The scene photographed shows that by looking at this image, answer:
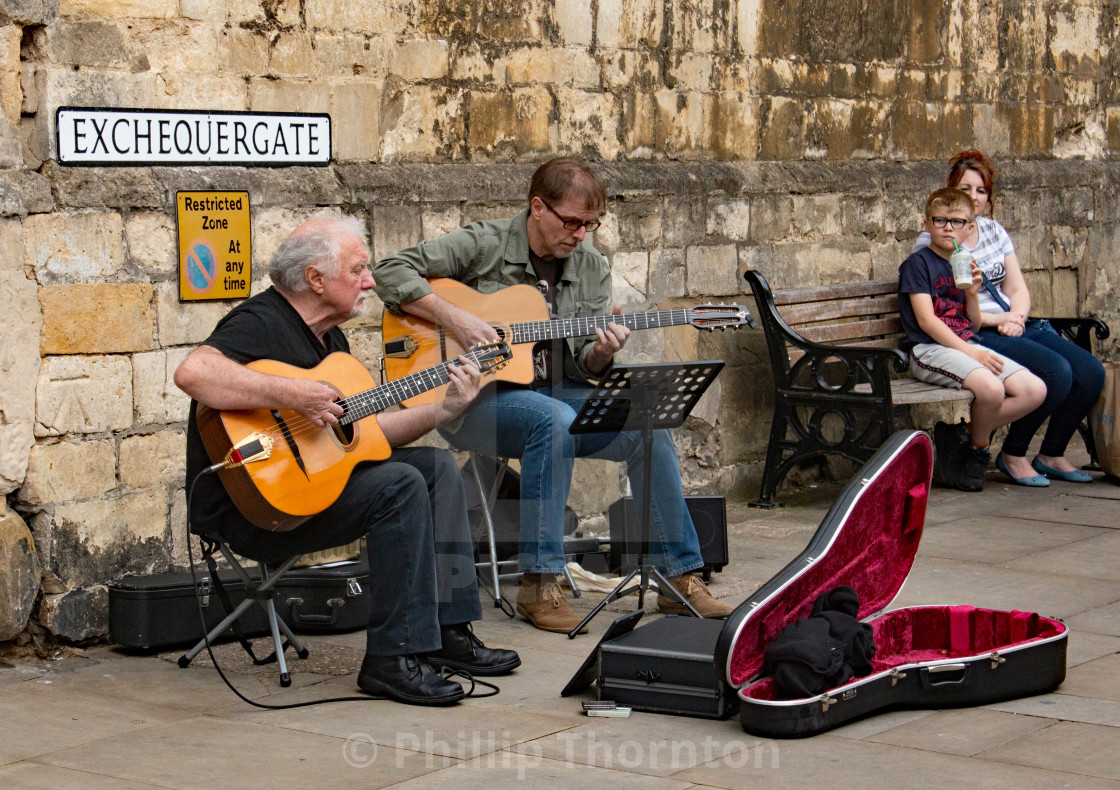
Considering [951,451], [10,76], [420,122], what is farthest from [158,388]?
[951,451]

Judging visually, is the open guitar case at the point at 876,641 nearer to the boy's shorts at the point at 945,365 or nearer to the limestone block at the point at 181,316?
the limestone block at the point at 181,316

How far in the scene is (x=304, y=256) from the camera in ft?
14.7

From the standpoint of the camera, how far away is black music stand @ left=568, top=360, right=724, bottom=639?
4.74m

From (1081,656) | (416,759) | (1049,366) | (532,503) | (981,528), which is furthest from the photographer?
(1049,366)

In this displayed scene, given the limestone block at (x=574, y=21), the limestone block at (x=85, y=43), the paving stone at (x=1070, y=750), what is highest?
the limestone block at (x=574, y=21)

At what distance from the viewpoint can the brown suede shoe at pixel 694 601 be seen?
16.9 feet

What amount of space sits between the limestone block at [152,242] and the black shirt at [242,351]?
0.75m

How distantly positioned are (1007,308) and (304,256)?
4374mm

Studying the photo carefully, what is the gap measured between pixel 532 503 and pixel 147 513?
4.18 ft

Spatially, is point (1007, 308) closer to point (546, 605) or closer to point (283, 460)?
point (546, 605)

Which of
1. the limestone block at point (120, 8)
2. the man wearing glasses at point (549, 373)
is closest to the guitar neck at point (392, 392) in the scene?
the man wearing glasses at point (549, 373)

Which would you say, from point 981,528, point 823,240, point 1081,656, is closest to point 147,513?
point 1081,656

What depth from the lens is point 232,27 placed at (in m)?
5.33

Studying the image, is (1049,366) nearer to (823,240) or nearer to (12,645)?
(823,240)
